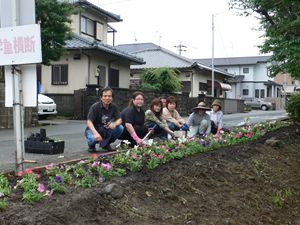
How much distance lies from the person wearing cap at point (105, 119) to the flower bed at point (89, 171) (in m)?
1.46

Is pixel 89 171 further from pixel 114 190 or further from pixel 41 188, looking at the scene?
pixel 41 188

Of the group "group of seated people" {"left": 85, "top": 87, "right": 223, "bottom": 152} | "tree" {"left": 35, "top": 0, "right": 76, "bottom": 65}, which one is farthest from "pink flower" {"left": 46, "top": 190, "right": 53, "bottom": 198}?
"tree" {"left": 35, "top": 0, "right": 76, "bottom": 65}

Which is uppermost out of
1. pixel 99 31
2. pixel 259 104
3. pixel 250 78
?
pixel 99 31

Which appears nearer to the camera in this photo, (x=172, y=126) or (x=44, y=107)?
(x=172, y=126)

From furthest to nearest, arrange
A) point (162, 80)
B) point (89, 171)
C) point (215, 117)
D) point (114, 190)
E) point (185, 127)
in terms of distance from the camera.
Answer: point (162, 80), point (215, 117), point (185, 127), point (89, 171), point (114, 190)

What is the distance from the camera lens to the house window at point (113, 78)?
78.7ft

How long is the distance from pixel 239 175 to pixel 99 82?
18242 millimetres

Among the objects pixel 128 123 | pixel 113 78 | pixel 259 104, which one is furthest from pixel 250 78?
pixel 128 123

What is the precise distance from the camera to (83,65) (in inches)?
867

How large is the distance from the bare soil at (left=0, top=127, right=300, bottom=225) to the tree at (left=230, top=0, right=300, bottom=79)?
3905mm

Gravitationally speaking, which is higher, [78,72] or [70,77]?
[78,72]

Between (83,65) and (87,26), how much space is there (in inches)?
176

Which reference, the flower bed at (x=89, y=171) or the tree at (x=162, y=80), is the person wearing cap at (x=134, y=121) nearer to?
the flower bed at (x=89, y=171)

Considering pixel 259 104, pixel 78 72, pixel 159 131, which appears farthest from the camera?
pixel 259 104
